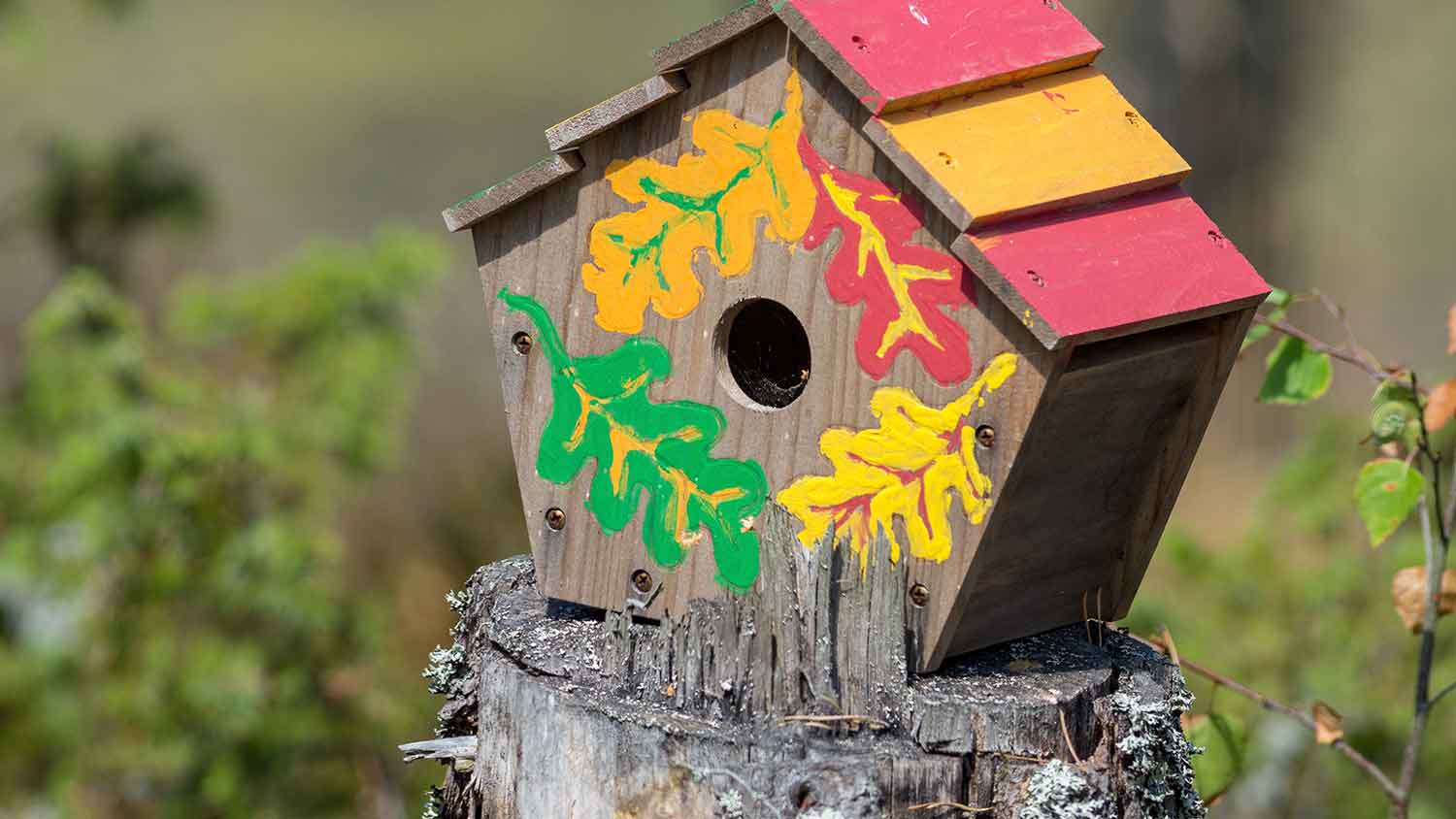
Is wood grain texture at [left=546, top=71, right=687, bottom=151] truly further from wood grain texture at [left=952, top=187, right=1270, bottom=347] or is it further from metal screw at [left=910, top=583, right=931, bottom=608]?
metal screw at [left=910, top=583, right=931, bottom=608]

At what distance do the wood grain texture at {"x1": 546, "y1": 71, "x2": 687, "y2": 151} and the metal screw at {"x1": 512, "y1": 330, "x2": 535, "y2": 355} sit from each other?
32cm

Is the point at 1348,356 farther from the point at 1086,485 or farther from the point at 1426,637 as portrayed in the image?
the point at 1086,485

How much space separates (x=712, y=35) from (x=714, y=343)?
1.50ft

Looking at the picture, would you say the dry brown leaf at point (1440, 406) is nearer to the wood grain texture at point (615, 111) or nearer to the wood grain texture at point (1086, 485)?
the wood grain texture at point (1086, 485)

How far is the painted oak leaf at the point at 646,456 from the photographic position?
2.46 metres

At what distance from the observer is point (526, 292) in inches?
103

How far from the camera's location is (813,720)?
225 centimetres

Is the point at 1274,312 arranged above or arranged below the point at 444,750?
above

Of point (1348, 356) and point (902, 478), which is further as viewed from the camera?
point (1348, 356)


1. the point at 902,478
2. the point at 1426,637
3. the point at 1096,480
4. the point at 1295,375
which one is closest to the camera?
the point at 902,478

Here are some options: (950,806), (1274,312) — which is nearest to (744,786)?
(950,806)

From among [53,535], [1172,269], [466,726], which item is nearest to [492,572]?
[466,726]

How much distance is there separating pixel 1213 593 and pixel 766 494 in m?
3.14

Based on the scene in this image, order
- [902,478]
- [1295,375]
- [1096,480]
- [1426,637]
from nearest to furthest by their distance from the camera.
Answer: [902,478] < [1096,480] < [1426,637] < [1295,375]
